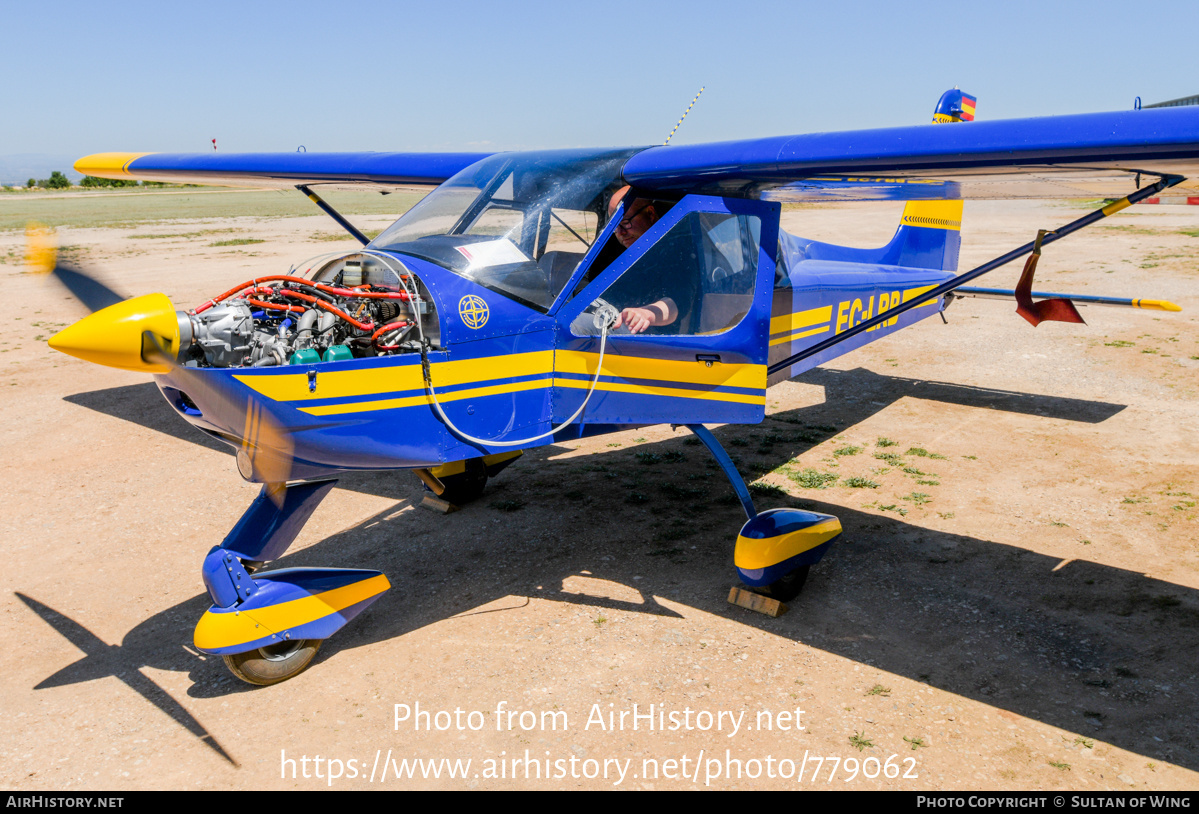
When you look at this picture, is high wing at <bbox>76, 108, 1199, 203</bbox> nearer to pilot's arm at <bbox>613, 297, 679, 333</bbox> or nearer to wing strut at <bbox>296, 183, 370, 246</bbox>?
pilot's arm at <bbox>613, 297, 679, 333</bbox>

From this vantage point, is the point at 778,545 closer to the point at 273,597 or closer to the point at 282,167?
the point at 273,597

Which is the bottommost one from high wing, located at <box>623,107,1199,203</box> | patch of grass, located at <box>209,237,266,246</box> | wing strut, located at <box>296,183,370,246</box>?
patch of grass, located at <box>209,237,266,246</box>

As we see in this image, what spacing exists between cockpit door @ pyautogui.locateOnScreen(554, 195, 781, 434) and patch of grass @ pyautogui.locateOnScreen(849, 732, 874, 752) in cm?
217

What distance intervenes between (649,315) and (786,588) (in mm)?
1949

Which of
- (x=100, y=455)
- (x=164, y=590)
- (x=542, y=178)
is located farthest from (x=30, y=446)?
(x=542, y=178)

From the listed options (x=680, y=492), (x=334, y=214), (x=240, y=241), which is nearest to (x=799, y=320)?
(x=680, y=492)

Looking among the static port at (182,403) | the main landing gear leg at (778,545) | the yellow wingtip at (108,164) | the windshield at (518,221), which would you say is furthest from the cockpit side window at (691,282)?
the yellow wingtip at (108,164)

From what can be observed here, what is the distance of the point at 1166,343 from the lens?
11359 millimetres

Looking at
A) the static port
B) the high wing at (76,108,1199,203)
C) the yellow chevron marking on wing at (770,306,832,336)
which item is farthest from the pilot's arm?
the static port

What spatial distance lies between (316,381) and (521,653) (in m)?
1.92

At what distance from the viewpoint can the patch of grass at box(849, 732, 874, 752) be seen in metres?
3.71

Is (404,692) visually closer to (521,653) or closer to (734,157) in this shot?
(521,653)

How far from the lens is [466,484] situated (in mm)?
6820

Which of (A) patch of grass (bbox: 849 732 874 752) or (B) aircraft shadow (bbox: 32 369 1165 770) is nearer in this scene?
(A) patch of grass (bbox: 849 732 874 752)
